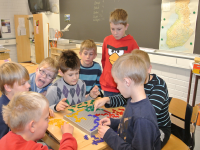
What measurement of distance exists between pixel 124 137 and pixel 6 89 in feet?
3.15

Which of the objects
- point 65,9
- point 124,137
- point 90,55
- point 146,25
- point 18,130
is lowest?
point 124,137

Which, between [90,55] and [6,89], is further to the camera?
[90,55]

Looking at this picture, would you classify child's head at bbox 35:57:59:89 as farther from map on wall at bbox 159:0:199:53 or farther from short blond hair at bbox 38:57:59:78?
map on wall at bbox 159:0:199:53

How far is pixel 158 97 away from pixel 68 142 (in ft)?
2.33

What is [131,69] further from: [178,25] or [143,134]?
[178,25]

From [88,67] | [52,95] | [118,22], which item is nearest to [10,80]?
[52,95]

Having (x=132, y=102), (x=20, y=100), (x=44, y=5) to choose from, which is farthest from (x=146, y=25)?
(x=44, y=5)

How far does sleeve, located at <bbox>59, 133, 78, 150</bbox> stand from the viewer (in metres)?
1.02

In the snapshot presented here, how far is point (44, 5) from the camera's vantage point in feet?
17.4

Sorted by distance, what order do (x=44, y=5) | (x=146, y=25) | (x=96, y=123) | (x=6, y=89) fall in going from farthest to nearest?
(x=44, y=5) → (x=146, y=25) → (x=6, y=89) → (x=96, y=123)

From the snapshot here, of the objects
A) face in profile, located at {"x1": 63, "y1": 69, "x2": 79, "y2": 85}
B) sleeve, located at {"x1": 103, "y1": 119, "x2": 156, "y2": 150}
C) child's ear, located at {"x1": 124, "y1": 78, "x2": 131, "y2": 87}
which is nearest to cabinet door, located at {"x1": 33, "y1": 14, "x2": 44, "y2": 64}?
face in profile, located at {"x1": 63, "y1": 69, "x2": 79, "y2": 85}

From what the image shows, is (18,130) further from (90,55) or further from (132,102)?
(90,55)

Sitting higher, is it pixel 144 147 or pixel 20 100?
pixel 20 100

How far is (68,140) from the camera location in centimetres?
106
